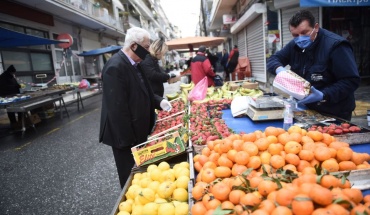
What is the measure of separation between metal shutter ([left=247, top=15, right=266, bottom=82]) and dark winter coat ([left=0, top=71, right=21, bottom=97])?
10.0m

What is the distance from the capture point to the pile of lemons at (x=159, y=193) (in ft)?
5.80

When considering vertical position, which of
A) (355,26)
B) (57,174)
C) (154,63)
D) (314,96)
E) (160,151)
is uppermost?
(355,26)

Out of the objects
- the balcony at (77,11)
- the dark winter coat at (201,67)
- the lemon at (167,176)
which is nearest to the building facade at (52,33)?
the balcony at (77,11)

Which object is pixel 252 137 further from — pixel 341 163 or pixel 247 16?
pixel 247 16

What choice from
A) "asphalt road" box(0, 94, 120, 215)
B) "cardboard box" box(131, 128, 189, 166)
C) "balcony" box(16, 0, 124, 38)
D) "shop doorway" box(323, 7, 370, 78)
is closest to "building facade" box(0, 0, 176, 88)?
"balcony" box(16, 0, 124, 38)

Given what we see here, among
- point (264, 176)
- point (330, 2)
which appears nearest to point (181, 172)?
point (264, 176)

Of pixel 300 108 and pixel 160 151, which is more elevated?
pixel 300 108

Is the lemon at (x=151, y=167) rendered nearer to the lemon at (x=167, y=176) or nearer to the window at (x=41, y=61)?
the lemon at (x=167, y=176)

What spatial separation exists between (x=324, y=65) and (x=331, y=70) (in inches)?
3.7

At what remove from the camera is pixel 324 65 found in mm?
2621

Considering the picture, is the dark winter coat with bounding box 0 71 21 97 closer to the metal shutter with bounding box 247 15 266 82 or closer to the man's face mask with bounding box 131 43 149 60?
the man's face mask with bounding box 131 43 149 60

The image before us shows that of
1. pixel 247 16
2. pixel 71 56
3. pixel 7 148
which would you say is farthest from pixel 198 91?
pixel 71 56

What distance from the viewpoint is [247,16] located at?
41.9 ft

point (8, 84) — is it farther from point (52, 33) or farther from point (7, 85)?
point (52, 33)
